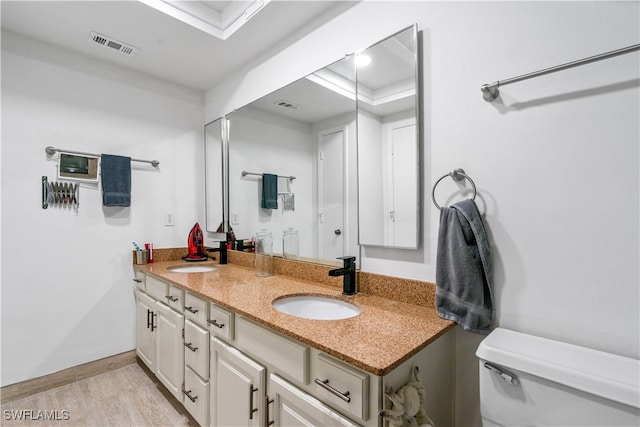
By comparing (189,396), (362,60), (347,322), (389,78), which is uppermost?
(362,60)

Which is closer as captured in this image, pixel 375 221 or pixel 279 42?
pixel 375 221

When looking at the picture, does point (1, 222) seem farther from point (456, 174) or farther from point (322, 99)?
point (456, 174)

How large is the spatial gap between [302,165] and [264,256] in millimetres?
618

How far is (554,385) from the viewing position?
80 cm

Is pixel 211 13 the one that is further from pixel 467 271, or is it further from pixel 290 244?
pixel 467 271

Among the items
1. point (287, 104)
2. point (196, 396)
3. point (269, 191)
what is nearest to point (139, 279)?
point (196, 396)

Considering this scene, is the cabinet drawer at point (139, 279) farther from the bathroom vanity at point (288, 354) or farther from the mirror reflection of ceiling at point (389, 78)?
the mirror reflection of ceiling at point (389, 78)

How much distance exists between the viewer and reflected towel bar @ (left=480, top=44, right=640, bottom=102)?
84 centimetres

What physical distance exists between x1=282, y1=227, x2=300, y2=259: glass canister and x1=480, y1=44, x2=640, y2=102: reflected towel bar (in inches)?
48.6

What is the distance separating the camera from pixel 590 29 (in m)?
0.92

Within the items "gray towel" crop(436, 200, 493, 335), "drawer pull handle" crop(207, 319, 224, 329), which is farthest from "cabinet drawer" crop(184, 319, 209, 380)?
"gray towel" crop(436, 200, 493, 335)

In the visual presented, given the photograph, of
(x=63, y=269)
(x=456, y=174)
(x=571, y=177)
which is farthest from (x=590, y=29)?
(x=63, y=269)

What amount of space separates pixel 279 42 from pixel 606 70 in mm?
1706

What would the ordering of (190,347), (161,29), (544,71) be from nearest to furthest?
(544,71), (190,347), (161,29)
